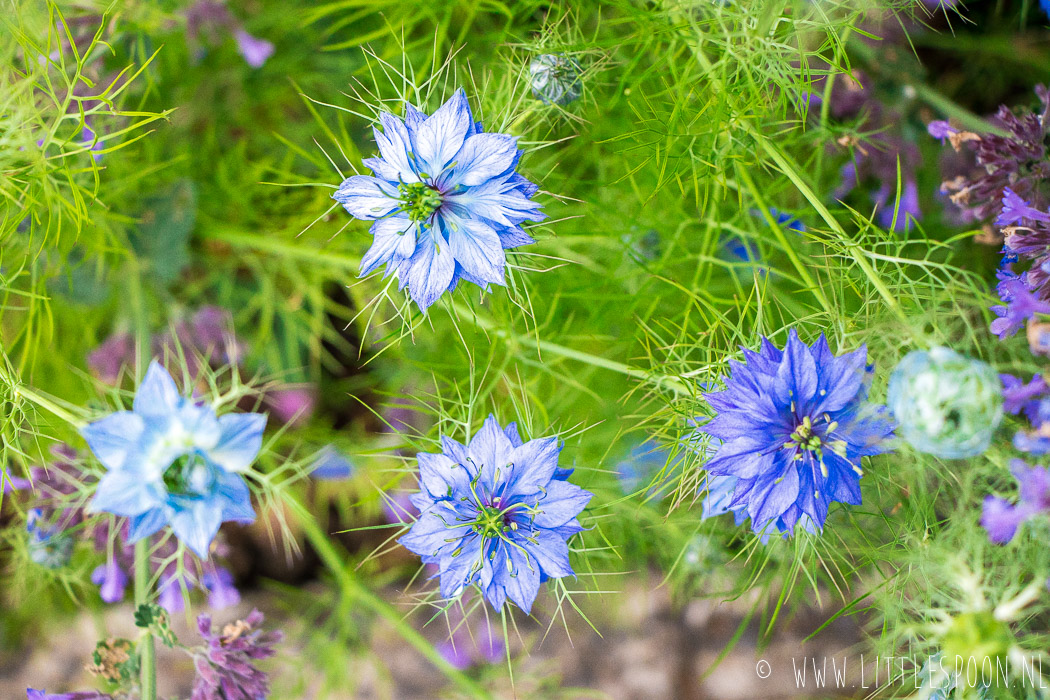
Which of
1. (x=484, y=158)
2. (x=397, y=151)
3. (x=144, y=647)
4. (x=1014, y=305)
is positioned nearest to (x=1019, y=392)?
(x=1014, y=305)

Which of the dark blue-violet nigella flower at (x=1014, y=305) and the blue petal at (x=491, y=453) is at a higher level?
the dark blue-violet nigella flower at (x=1014, y=305)

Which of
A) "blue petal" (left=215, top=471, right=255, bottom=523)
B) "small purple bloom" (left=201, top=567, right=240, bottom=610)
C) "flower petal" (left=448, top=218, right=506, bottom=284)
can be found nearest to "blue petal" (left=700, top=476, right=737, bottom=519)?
"flower petal" (left=448, top=218, right=506, bottom=284)

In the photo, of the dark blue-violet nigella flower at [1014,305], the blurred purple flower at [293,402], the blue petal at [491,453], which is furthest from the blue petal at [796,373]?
the blurred purple flower at [293,402]

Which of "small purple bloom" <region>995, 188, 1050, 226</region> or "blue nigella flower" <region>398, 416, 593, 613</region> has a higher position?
"small purple bloom" <region>995, 188, 1050, 226</region>

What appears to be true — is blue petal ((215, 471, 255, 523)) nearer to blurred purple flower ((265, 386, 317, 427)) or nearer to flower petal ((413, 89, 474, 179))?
flower petal ((413, 89, 474, 179))

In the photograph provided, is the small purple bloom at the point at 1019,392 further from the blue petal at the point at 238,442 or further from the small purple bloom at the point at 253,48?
the small purple bloom at the point at 253,48

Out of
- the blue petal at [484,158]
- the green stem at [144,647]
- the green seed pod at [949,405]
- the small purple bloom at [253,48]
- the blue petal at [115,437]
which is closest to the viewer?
the green seed pod at [949,405]

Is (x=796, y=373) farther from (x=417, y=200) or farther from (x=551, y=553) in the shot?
(x=417, y=200)

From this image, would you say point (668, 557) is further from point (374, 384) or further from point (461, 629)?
point (374, 384)
